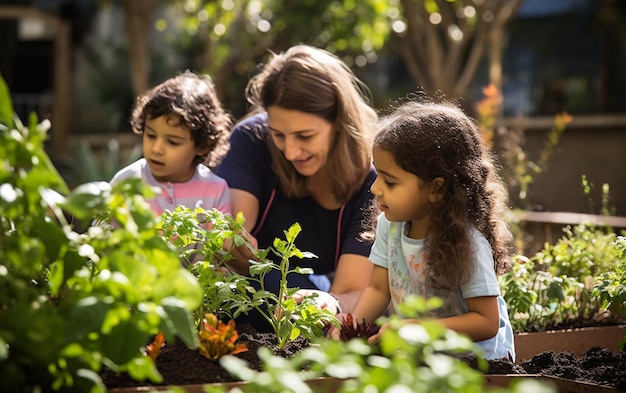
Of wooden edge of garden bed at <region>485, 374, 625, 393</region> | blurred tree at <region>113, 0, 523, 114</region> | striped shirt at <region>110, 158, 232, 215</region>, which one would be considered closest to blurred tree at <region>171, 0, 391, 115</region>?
blurred tree at <region>113, 0, 523, 114</region>

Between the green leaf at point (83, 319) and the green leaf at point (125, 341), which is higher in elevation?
the green leaf at point (83, 319)

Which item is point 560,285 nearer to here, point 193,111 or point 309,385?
point 309,385

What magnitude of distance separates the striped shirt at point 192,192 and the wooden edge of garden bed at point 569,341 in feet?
4.03

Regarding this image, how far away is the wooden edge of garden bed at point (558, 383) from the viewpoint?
1521 millimetres

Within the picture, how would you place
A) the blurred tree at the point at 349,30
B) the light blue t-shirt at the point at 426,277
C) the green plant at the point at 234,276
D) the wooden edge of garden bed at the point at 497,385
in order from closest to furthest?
1. the wooden edge of garden bed at the point at 497,385
2. the green plant at the point at 234,276
3. the light blue t-shirt at the point at 426,277
4. the blurred tree at the point at 349,30

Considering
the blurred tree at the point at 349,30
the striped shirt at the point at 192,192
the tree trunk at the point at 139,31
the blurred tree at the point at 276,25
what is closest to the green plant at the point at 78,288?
the striped shirt at the point at 192,192

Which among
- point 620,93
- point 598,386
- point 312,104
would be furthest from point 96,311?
point 620,93

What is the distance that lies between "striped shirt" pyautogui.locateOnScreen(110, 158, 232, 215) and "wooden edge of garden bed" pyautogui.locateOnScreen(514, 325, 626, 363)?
1.23 meters

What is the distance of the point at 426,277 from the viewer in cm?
214

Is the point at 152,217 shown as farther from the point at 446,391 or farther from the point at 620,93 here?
the point at 620,93

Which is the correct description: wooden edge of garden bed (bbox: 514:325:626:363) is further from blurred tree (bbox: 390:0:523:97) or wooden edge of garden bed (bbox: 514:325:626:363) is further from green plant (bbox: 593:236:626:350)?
blurred tree (bbox: 390:0:523:97)

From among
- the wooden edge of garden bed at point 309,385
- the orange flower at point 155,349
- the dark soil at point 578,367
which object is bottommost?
the dark soil at point 578,367

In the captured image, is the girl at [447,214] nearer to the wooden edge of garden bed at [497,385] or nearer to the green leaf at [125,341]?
the wooden edge of garden bed at [497,385]

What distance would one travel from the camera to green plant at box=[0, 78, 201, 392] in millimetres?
1108
